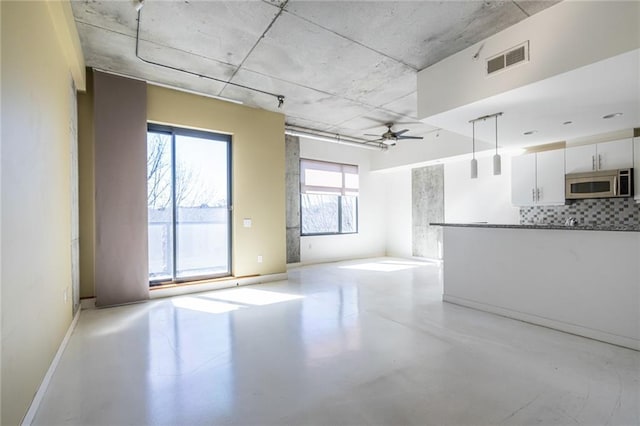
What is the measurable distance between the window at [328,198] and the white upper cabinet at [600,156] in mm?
4768

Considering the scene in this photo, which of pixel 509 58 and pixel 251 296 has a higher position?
pixel 509 58

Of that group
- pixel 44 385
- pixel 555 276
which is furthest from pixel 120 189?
pixel 555 276

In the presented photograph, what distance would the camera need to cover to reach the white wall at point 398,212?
8602 mm

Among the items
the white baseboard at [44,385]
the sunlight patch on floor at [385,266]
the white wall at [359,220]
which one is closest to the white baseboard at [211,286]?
the white baseboard at [44,385]

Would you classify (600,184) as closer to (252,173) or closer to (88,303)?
(252,173)

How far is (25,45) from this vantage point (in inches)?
77.5

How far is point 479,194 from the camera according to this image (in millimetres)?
6984

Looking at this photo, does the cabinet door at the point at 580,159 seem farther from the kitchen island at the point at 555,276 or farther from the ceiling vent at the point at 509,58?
the ceiling vent at the point at 509,58

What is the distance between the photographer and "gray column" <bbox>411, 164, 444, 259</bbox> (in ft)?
25.6

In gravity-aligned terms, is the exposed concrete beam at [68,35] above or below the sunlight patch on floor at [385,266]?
above

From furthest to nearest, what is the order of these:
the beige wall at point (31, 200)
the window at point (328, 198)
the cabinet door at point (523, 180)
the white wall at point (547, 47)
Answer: the window at point (328, 198) → the cabinet door at point (523, 180) → the white wall at point (547, 47) → the beige wall at point (31, 200)

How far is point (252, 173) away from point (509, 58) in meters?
4.13

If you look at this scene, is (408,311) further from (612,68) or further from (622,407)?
(612,68)

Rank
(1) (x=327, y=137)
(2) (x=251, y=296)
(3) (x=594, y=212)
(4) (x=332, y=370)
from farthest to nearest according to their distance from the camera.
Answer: (1) (x=327, y=137) → (3) (x=594, y=212) → (2) (x=251, y=296) → (4) (x=332, y=370)
